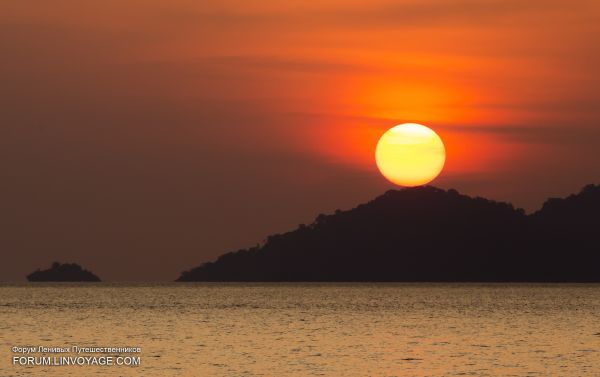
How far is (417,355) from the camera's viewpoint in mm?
93250

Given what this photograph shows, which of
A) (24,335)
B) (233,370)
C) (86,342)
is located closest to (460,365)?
(233,370)

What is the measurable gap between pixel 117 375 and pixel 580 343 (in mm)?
53925

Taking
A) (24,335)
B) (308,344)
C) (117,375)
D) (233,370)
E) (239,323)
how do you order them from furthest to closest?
(239,323)
(24,335)
(308,344)
(233,370)
(117,375)

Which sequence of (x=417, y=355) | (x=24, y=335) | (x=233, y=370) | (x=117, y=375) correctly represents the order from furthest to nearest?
(x=24, y=335) → (x=417, y=355) → (x=233, y=370) → (x=117, y=375)

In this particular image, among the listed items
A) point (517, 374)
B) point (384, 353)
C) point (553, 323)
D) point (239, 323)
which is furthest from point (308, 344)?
point (553, 323)

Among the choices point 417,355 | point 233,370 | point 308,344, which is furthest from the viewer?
point 308,344

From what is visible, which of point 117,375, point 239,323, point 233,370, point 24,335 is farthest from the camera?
point 239,323

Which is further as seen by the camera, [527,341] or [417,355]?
[527,341]

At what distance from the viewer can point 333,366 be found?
83875 mm

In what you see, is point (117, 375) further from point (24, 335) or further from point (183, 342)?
point (24, 335)

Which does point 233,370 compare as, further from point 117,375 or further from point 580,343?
point 580,343

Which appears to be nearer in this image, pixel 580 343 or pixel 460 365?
pixel 460 365

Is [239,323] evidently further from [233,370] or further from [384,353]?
[233,370]

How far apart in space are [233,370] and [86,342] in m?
33.3
